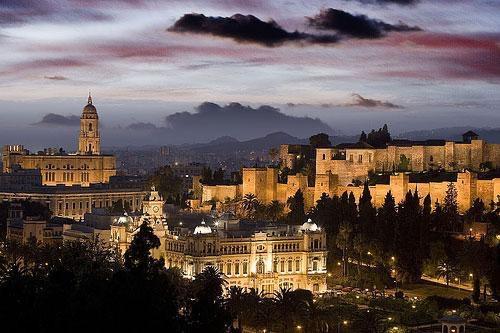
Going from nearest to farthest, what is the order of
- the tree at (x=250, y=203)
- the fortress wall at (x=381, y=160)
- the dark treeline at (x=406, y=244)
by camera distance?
the dark treeline at (x=406, y=244) < the tree at (x=250, y=203) < the fortress wall at (x=381, y=160)

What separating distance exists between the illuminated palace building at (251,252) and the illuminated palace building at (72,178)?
3251 cm

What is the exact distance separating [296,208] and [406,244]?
15177mm

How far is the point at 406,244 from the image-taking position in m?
56.1

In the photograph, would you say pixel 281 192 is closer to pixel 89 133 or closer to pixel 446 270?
pixel 446 270

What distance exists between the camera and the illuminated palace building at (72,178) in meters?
91.2

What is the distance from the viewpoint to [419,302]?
161 ft

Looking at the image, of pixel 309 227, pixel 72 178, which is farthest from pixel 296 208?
pixel 72 178

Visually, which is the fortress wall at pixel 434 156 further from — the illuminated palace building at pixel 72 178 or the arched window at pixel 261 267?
the illuminated palace building at pixel 72 178

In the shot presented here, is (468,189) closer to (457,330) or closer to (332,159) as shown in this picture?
(332,159)

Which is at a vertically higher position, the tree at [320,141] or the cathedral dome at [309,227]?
the tree at [320,141]

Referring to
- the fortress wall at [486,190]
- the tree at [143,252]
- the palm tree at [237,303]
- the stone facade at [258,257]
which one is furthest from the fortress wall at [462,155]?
the tree at [143,252]

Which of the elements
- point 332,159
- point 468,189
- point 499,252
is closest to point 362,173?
point 332,159

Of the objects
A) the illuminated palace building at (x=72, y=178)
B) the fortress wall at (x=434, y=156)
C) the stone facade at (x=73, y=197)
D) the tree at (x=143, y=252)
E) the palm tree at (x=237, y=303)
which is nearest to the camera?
the tree at (x=143, y=252)

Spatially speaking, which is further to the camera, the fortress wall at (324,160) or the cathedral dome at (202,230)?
the fortress wall at (324,160)
